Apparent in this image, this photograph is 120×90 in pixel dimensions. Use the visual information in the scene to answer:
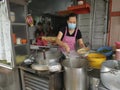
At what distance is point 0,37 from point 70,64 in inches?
45.2

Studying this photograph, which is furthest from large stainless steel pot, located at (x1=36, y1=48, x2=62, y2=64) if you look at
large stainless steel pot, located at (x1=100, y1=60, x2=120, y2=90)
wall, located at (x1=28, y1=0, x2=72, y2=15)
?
wall, located at (x1=28, y1=0, x2=72, y2=15)

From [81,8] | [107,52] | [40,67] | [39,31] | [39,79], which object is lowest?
[39,79]

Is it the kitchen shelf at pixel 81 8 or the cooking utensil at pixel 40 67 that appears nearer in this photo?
the cooking utensil at pixel 40 67

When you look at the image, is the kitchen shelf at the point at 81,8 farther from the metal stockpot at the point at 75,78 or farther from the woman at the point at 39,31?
the woman at the point at 39,31

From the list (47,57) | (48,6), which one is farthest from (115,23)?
(48,6)

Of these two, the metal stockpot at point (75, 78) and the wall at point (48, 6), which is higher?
the wall at point (48, 6)

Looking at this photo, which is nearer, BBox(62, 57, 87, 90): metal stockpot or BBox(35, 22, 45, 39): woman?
BBox(62, 57, 87, 90): metal stockpot

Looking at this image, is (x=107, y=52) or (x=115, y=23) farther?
(x=115, y=23)

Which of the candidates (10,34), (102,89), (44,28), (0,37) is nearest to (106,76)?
(102,89)

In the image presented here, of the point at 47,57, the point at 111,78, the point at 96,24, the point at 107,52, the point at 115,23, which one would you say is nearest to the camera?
the point at 111,78

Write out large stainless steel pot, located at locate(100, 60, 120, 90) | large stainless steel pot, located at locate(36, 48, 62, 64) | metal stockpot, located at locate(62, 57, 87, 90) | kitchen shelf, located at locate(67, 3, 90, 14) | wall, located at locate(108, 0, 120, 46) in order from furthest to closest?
wall, located at locate(108, 0, 120, 46) < kitchen shelf, located at locate(67, 3, 90, 14) < large stainless steel pot, located at locate(36, 48, 62, 64) < metal stockpot, located at locate(62, 57, 87, 90) < large stainless steel pot, located at locate(100, 60, 120, 90)

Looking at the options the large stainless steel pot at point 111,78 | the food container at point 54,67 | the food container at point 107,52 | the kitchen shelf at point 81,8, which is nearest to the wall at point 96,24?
the kitchen shelf at point 81,8

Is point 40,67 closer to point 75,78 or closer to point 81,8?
point 75,78

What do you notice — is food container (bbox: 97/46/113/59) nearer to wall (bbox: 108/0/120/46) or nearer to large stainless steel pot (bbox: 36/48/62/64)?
wall (bbox: 108/0/120/46)
